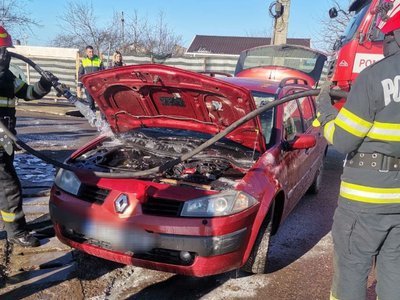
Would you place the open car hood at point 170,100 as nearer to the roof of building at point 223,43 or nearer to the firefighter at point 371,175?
the firefighter at point 371,175

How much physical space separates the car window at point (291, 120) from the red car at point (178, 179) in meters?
0.02

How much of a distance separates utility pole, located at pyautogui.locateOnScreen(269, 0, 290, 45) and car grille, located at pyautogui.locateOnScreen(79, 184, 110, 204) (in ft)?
32.4

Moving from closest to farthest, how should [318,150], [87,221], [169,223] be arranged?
[169,223] < [87,221] < [318,150]

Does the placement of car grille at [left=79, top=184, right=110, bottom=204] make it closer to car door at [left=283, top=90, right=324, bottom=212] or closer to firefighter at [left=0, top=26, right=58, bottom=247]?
firefighter at [left=0, top=26, right=58, bottom=247]

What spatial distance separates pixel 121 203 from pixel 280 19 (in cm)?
1022

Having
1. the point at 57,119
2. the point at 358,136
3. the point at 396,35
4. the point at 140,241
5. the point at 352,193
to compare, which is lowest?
the point at 57,119

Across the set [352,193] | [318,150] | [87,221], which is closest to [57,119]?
[318,150]

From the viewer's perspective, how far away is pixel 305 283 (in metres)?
3.47

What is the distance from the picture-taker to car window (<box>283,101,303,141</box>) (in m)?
4.14

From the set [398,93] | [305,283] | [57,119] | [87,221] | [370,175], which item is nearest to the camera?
[398,93]

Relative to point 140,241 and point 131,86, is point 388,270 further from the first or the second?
point 131,86

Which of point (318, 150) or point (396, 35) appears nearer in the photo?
point (396, 35)

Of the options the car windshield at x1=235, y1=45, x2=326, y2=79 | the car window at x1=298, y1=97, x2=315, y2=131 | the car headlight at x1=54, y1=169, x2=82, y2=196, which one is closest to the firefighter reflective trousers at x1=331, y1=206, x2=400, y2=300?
the car headlight at x1=54, y1=169, x2=82, y2=196

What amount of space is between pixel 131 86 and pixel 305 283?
2242mm
